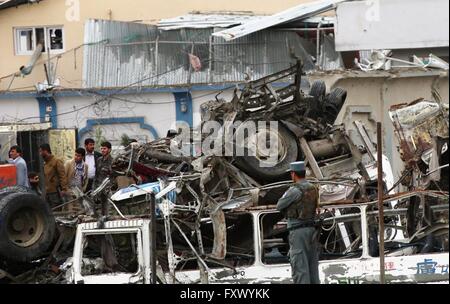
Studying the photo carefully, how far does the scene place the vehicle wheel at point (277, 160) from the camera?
504 inches

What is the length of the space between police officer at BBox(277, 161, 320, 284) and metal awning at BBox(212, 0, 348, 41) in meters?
13.9

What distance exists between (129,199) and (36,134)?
619 centimetres

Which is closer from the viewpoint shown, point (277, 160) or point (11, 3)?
point (277, 160)

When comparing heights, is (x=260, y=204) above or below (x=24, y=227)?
above

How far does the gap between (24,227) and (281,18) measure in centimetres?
1297

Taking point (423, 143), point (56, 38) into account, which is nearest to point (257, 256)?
point (423, 143)

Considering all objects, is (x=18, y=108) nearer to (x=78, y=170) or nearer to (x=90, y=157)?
(x=90, y=157)

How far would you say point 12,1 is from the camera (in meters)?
27.8

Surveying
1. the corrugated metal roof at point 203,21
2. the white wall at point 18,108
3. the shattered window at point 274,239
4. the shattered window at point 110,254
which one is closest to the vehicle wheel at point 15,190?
the shattered window at point 110,254

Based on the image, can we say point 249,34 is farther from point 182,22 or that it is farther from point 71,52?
point 71,52

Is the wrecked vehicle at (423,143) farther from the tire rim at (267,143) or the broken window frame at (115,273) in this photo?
the broken window frame at (115,273)

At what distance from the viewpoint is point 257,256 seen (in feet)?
38.3
